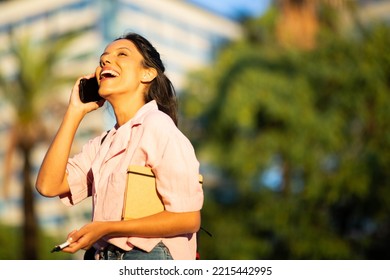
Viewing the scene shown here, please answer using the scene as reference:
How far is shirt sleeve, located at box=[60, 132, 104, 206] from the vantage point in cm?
239

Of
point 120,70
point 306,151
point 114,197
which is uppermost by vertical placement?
point 120,70

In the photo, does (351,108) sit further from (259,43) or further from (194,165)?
(194,165)

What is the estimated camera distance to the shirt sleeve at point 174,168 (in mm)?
2146

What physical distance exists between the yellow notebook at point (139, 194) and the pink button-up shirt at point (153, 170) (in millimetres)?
24

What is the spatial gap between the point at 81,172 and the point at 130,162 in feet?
0.87

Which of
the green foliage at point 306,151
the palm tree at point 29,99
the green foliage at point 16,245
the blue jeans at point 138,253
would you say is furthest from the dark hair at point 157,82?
the green foliage at point 16,245

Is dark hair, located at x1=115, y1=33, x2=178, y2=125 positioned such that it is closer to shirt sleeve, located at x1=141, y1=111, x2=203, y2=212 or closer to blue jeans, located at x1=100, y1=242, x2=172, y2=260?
shirt sleeve, located at x1=141, y1=111, x2=203, y2=212

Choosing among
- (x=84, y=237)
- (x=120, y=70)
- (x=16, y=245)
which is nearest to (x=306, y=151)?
(x=16, y=245)

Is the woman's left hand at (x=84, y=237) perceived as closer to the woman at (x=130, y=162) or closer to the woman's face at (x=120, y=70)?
the woman at (x=130, y=162)

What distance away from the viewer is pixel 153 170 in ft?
7.11

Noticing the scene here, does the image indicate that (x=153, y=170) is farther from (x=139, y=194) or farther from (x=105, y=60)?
(x=105, y=60)

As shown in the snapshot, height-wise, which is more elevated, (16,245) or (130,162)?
(130,162)

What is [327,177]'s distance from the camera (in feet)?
58.2
